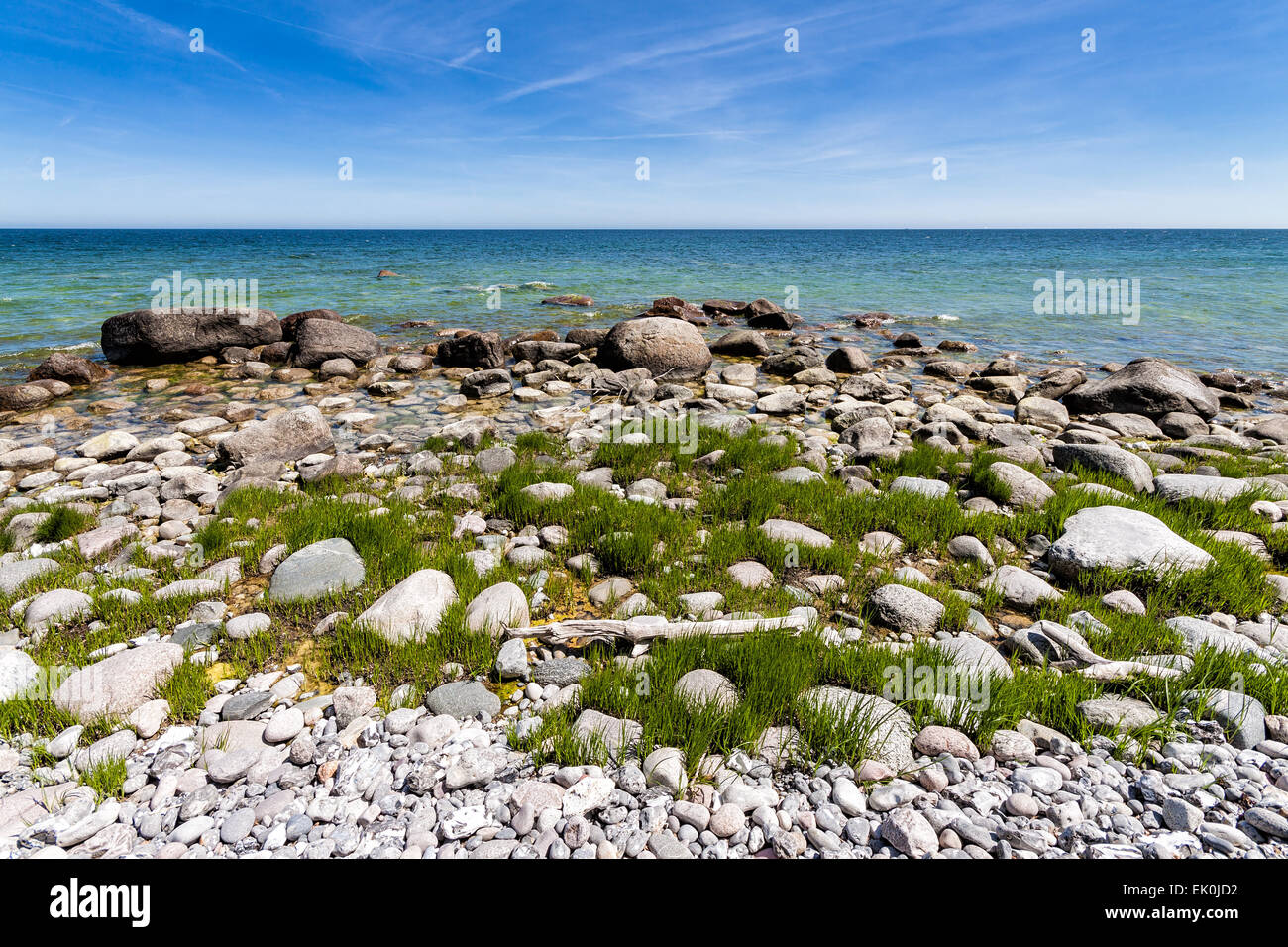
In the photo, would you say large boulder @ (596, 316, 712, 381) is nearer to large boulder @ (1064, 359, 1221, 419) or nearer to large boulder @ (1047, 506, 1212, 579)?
large boulder @ (1064, 359, 1221, 419)

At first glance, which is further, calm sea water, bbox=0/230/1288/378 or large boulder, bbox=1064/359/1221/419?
calm sea water, bbox=0/230/1288/378

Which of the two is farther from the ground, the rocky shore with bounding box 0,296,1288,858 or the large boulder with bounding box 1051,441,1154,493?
the large boulder with bounding box 1051,441,1154,493

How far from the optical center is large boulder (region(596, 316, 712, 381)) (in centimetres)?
1460

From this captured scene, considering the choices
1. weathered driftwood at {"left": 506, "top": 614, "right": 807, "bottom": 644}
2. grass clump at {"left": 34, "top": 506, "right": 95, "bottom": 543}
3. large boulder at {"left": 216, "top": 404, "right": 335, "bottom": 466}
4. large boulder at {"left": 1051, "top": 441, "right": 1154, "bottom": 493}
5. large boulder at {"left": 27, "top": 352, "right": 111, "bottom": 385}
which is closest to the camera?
weathered driftwood at {"left": 506, "top": 614, "right": 807, "bottom": 644}

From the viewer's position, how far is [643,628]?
381cm

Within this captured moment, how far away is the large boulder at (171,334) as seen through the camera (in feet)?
48.1

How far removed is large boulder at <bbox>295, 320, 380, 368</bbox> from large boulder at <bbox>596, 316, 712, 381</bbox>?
616 cm

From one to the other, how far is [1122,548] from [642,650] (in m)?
3.83

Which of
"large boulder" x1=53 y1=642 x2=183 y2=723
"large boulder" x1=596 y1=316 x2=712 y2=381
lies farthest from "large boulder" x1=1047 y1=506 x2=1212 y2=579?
"large boulder" x1=596 y1=316 x2=712 y2=381

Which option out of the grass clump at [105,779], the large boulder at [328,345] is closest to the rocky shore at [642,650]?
the grass clump at [105,779]

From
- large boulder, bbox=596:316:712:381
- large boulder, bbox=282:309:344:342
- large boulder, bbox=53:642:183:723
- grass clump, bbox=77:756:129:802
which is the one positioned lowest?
grass clump, bbox=77:756:129:802

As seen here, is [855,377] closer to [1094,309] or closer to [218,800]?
[218,800]

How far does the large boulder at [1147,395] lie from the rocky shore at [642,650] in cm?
278

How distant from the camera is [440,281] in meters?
34.9
